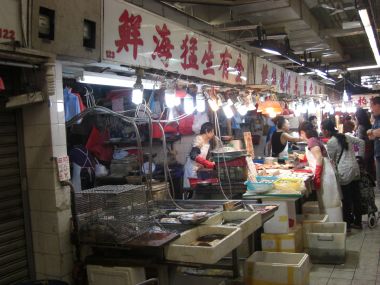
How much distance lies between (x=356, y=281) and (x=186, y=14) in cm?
544

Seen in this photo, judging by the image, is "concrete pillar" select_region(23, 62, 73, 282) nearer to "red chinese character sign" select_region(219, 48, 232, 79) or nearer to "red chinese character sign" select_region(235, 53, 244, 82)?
"red chinese character sign" select_region(219, 48, 232, 79)

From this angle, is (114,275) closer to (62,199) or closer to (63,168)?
(62,199)

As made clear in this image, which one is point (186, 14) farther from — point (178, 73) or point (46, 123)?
point (46, 123)

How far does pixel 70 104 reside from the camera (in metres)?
5.33

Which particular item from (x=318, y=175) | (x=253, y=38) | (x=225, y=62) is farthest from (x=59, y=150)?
(x=253, y=38)

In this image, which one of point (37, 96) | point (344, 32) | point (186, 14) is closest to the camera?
point (37, 96)

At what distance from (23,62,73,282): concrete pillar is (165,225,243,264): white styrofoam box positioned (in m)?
1.14

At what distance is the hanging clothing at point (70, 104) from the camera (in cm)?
530

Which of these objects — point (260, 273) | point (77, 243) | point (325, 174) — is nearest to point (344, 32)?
point (325, 174)

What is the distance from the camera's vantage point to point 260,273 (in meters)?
5.09

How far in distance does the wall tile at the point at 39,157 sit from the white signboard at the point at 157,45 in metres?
1.27

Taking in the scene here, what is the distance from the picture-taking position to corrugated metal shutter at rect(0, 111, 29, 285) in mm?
3953

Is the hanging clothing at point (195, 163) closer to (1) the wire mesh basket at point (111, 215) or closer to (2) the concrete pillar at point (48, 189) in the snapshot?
(1) the wire mesh basket at point (111, 215)

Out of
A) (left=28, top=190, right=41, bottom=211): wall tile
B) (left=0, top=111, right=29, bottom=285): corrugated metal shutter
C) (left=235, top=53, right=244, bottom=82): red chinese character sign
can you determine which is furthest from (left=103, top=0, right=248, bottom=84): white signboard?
(left=28, top=190, right=41, bottom=211): wall tile
